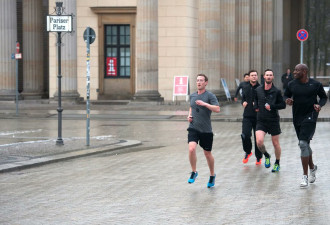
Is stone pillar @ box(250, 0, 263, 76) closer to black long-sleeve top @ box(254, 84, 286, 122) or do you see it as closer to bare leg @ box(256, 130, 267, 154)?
black long-sleeve top @ box(254, 84, 286, 122)

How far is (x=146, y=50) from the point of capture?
37000 mm

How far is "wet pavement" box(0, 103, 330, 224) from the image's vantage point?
388 inches

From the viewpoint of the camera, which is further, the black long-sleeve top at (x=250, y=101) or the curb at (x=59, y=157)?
the black long-sleeve top at (x=250, y=101)

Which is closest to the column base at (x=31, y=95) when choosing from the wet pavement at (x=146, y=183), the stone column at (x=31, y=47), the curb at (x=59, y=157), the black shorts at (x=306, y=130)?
the stone column at (x=31, y=47)

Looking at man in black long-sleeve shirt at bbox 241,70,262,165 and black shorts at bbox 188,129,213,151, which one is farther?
man in black long-sleeve shirt at bbox 241,70,262,165

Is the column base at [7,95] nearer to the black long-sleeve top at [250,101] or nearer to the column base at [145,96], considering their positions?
the column base at [145,96]

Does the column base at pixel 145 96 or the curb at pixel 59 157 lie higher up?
the column base at pixel 145 96

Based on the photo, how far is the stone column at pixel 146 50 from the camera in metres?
37.0

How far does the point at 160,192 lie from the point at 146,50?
25526 mm

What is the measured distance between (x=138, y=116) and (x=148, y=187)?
19.0m

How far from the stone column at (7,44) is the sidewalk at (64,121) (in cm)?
103

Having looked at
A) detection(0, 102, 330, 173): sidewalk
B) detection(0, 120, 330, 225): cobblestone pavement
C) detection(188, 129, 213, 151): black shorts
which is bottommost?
detection(0, 102, 330, 173): sidewalk

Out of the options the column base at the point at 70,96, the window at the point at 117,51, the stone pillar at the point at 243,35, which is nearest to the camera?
the column base at the point at 70,96

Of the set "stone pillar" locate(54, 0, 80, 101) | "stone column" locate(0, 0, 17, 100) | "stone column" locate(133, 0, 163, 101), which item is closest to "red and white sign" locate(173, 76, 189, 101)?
"stone column" locate(133, 0, 163, 101)
